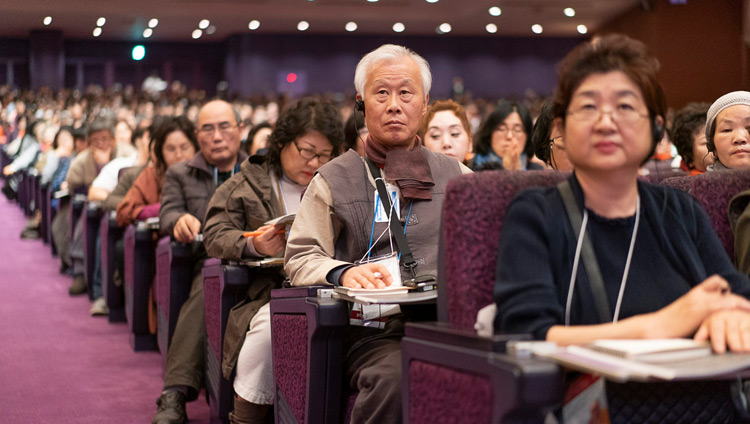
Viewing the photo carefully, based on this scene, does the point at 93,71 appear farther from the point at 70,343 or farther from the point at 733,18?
the point at 70,343

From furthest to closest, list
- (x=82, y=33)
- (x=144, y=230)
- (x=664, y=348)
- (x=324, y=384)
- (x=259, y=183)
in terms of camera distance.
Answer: (x=82, y=33) < (x=144, y=230) < (x=259, y=183) < (x=324, y=384) < (x=664, y=348)

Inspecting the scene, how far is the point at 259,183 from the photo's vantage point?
2.91 m

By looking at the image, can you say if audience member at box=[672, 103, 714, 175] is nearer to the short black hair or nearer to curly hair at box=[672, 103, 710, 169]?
curly hair at box=[672, 103, 710, 169]

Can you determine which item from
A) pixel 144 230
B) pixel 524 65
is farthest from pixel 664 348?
pixel 524 65

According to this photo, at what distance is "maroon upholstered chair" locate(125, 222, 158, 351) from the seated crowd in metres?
0.14

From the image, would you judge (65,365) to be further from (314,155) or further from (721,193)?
(721,193)

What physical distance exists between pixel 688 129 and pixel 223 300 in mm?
1834

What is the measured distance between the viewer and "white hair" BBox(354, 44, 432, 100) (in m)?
2.28

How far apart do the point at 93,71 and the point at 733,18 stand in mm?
13120

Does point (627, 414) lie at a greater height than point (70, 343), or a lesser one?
greater

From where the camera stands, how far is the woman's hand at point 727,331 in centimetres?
123

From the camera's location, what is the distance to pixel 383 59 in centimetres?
228

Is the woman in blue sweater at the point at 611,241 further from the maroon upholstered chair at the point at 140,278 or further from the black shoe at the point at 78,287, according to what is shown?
the black shoe at the point at 78,287

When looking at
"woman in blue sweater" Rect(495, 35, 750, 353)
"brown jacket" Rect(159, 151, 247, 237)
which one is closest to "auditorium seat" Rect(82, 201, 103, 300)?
"brown jacket" Rect(159, 151, 247, 237)
